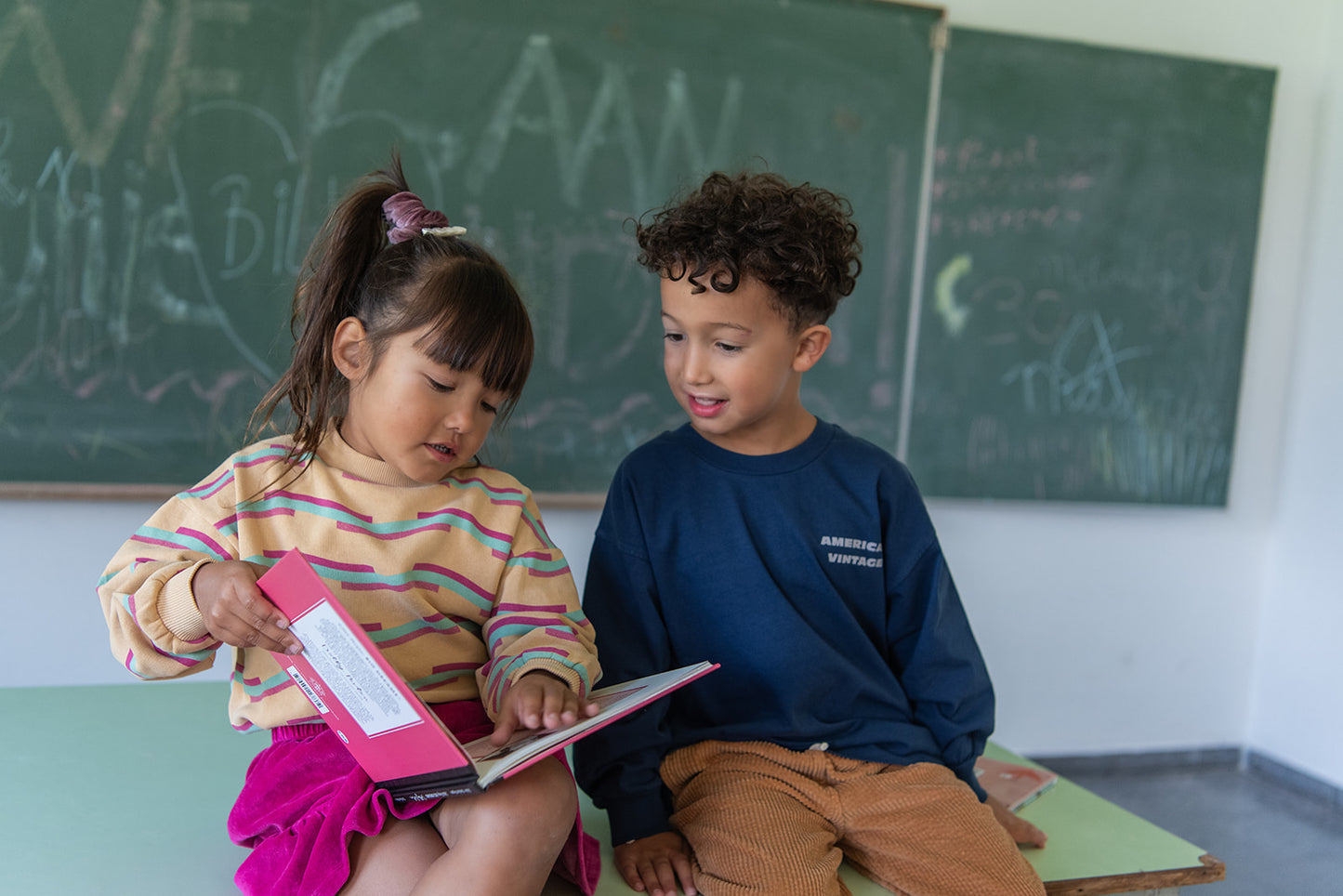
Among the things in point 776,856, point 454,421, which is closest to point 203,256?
point 454,421

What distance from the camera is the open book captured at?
0.83 metres

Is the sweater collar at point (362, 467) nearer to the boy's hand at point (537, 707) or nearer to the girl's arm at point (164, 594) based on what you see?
the girl's arm at point (164, 594)

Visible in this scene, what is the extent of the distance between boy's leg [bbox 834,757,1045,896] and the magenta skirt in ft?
1.11

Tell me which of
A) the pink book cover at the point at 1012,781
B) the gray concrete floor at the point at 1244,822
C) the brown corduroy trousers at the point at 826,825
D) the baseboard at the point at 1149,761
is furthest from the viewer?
the baseboard at the point at 1149,761

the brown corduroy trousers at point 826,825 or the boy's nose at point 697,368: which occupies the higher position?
the boy's nose at point 697,368

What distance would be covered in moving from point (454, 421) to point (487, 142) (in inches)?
51.1

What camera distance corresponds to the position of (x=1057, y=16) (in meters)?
2.67

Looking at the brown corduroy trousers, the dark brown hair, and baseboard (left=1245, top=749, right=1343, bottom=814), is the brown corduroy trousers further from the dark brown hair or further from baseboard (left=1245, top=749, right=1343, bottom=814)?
baseboard (left=1245, top=749, right=1343, bottom=814)

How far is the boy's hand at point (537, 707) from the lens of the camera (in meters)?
0.96

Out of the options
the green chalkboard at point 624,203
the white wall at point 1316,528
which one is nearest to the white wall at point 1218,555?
the white wall at point 1316,528

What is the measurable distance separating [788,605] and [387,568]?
516 mm

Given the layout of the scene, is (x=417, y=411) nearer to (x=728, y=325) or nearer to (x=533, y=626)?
(x=533, y=626)

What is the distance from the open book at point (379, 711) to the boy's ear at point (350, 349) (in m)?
0.33

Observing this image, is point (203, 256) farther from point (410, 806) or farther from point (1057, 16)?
point (1057, 16)
